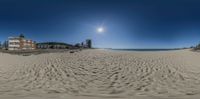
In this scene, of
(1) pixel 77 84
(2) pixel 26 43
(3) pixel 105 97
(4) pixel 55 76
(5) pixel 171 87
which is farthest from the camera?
(2) pixel 26 43

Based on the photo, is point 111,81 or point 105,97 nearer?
point 105,97

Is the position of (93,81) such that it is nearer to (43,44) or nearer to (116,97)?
(116,97)

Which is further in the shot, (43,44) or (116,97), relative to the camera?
(43,44)

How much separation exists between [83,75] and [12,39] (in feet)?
259

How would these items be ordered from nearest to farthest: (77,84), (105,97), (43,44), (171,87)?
(105,97) < (171,87) < (77,84) < (43,44)

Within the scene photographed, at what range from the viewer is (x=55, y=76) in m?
11.2

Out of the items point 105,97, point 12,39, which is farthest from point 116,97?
point 12,39

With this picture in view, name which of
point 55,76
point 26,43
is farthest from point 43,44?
point 55,76

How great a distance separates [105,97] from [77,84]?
10.1 feet

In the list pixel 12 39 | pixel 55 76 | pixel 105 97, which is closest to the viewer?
pixel 105 97

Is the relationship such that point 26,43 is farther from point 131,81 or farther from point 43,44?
point 131,81

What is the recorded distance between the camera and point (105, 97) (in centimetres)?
662

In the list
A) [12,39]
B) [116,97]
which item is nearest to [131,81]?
[116,97]

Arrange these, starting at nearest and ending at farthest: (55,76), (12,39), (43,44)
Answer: (55,76), (12,39), (43,44)
